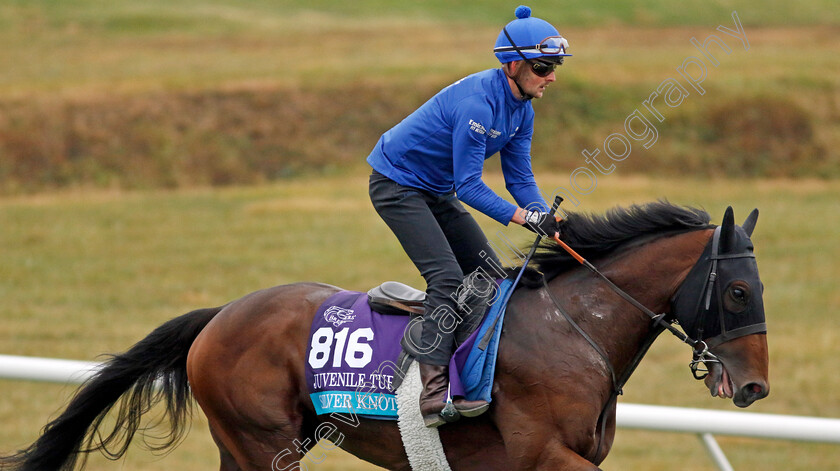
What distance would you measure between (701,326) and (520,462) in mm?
971

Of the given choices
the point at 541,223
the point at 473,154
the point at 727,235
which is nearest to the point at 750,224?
the point at 727,235

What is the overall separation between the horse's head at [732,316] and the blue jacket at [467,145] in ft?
2.92

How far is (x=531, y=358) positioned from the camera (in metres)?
4.18

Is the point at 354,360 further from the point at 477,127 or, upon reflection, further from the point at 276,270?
the point at 276,270

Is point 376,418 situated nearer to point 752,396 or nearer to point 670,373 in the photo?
point 752,396

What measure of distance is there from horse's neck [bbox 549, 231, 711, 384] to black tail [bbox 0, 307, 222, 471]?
6.79ft

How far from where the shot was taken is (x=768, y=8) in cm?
3953

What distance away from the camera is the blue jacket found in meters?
4.20

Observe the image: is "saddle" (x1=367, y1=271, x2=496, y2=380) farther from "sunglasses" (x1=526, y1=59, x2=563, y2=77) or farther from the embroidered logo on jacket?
"sunglasses" (x1=526, y1=59, x2=563, y2=77)

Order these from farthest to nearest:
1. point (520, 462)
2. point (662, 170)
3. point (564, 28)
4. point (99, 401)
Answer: point (564, 28) < point (662, 170) < point (99, 401) < point (520, 462)

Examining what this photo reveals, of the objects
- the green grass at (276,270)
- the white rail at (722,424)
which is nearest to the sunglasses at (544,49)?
the white rail at (722,424)

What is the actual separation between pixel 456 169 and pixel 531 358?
35.7 inches

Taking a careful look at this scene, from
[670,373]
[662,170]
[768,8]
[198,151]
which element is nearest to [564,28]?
[768,8]

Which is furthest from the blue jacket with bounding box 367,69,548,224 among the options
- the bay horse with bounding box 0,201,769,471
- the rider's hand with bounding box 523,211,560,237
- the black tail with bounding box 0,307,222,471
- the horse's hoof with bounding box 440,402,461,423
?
the black tail with bounding box 0,307,222,471
